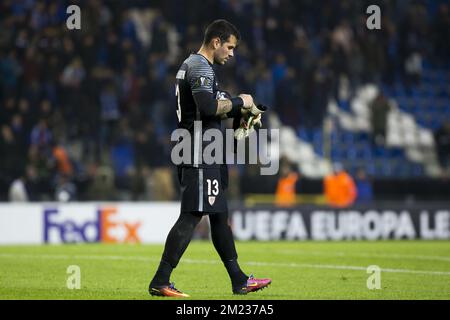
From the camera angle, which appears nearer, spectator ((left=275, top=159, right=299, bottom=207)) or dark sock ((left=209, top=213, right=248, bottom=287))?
dark sock ((left=209, top=213, right=248, bottom=287))

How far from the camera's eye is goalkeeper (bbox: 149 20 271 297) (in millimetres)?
8844

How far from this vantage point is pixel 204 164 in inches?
354

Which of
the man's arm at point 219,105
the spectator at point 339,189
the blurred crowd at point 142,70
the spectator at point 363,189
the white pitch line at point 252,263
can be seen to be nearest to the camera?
the man's arm at point 219,105

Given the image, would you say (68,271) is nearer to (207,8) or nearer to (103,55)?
(103,55)

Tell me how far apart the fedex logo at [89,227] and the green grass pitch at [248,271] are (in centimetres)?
218

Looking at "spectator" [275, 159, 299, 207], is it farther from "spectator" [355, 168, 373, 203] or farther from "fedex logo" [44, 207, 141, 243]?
"fedex logo" [44, 207, 141, 243]

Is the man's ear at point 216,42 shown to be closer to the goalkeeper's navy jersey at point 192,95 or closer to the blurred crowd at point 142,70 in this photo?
the goalkeeper's navy jersey at point 192,95

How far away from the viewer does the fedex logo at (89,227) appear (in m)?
20.2

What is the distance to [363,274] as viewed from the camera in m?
11.6

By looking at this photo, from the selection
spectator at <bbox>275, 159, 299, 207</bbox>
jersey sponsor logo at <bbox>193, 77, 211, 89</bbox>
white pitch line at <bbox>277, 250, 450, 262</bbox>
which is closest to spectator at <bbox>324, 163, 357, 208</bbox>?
spectator at <bbox>275, 159, 299, 207</bbox>

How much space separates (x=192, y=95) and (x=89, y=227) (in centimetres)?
1183

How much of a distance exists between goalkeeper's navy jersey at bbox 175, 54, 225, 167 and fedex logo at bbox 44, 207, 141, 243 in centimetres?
1156

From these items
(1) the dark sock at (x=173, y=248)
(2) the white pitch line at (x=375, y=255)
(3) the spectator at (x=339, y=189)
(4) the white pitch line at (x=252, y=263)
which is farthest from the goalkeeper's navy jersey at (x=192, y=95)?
(3) the spectator at (x=339, y=189)
